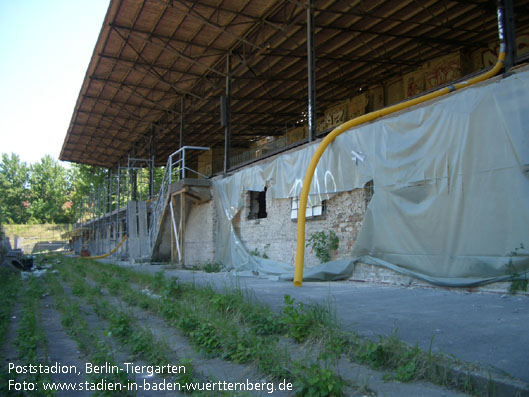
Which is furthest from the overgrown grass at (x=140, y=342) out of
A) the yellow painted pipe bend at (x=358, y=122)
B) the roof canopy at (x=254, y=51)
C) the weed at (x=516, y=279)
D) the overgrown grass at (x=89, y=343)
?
the roof canopy at (x=254, y=51)

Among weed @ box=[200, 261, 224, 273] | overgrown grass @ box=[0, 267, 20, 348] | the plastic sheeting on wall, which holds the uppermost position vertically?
the plastic sheeting on wall

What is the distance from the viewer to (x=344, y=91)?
1938 cm

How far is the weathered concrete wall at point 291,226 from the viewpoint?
859 cm

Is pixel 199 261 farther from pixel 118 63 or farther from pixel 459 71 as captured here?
pixel 459 71

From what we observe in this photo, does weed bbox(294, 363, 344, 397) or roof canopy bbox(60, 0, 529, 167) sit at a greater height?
roof canopy bbox(60, 0, 529, 167)

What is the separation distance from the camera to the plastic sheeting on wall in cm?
563

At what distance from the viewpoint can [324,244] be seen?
9.19 meters

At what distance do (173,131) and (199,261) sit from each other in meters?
12.1

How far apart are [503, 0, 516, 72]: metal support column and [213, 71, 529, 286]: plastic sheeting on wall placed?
3.08ft

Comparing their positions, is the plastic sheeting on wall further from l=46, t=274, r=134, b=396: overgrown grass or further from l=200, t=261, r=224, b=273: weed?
l=200, t=261, r=224, b=273: weed

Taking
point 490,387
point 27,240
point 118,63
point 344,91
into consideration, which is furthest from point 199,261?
point 27,240

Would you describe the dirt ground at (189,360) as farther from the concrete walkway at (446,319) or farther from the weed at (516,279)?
the weed at (516,279)

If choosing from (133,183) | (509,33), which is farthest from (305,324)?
(133,183)

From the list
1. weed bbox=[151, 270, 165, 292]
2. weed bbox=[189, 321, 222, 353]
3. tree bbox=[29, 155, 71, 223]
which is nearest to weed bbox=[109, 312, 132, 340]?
weed bbox=[189, 321, 222, 353]
